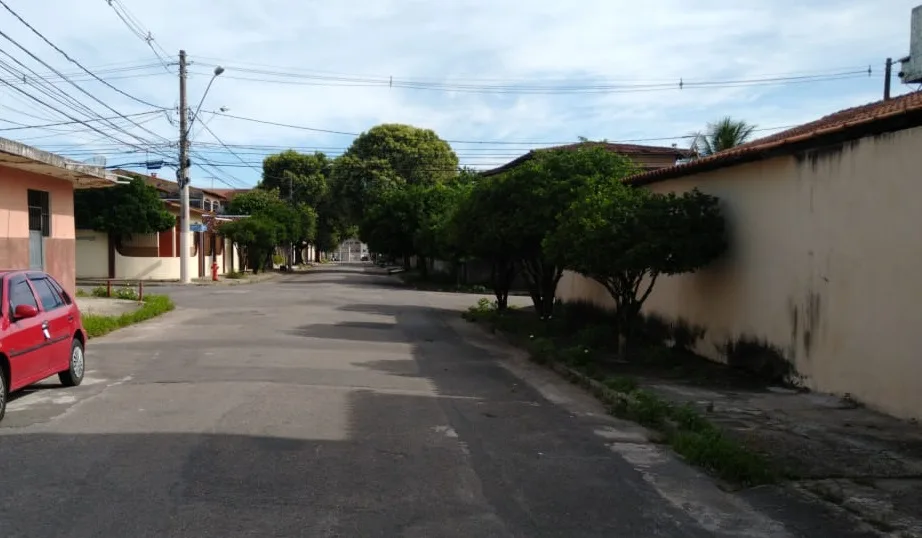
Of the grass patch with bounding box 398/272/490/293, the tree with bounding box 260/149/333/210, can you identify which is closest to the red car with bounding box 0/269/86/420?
the grass patch with bounding box 398/272/490/293

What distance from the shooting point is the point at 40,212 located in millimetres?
19250

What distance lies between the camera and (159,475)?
640 centimetres

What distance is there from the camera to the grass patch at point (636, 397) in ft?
23.0

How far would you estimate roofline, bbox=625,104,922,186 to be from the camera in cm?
893

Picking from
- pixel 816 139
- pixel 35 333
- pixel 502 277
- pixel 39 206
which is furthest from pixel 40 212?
pixel 816 139

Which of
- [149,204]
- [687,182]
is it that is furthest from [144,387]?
[149,204]

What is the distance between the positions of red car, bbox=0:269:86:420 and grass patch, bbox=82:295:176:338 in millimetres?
6973

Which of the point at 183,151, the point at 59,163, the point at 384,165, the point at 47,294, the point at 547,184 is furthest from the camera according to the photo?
the point at 384,165

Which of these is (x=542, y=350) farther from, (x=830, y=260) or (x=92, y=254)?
(x=92, y=254)

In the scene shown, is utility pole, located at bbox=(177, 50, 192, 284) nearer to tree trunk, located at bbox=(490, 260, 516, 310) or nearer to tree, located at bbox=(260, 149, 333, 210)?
tree trunk, located at bbox=(490, 260, 516, 310)

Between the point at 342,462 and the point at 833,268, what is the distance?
22.2ft

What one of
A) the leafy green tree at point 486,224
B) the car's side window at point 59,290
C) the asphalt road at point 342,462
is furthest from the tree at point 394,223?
the car's side window at point 59,290

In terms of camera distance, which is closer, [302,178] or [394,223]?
[394,223]

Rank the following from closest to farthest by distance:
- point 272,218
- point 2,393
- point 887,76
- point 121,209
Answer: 1. point 2,393
2. point 887,76
3. point 121,209
4. point 272,218
